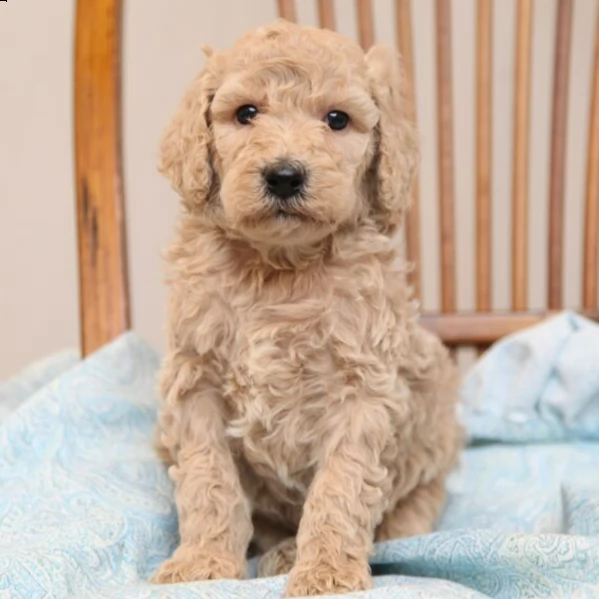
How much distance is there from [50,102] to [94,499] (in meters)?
1.15

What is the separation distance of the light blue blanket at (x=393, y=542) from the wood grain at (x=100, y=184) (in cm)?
10

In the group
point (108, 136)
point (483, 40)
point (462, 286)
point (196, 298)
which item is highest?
point (483, 40)

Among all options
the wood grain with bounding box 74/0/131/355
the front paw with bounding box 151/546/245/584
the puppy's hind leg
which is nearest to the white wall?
the wood grain with bounding box 74/0/131/355

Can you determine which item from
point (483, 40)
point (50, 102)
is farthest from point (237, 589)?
point (50, 102)

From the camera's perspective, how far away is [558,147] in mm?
1573

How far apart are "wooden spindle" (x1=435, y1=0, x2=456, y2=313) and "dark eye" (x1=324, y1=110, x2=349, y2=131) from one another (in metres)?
0.64

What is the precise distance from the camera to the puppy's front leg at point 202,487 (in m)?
0.91

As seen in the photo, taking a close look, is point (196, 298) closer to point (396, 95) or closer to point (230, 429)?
point (230, 429)

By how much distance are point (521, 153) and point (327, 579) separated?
992mm

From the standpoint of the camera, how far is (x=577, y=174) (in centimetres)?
193

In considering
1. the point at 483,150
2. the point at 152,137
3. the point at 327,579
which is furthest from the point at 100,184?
the point at 327,579

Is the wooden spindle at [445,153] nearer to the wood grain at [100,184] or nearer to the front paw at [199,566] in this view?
the wood grain at [100,184]

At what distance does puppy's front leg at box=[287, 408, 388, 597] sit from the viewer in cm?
85

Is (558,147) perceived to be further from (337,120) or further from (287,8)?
(337,120)
